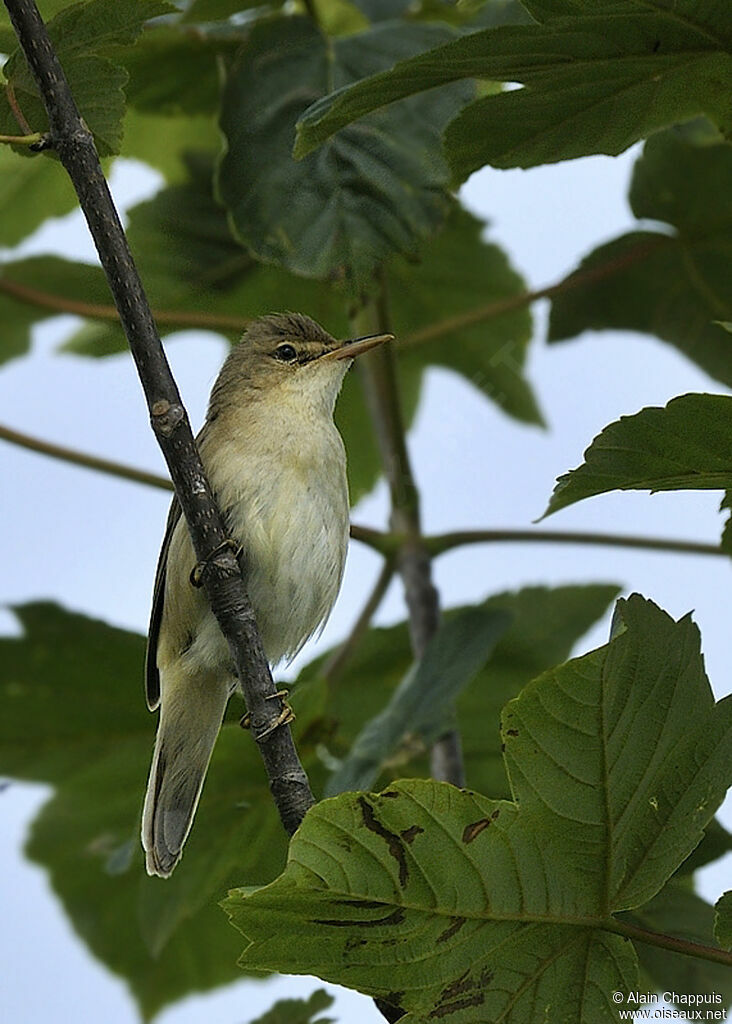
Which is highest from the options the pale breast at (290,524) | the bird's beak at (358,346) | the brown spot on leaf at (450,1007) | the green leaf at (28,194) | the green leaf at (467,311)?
the green leaf at (28,194)

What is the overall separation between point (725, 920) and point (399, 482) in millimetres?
1555

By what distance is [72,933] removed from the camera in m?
3.05

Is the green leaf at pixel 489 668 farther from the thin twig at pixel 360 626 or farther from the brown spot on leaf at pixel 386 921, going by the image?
the brown spot on leaf at pixel 386 921

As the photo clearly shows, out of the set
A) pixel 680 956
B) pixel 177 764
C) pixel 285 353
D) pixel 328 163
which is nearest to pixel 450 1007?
pixel 680 956

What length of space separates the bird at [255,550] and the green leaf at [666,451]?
3.91 ft

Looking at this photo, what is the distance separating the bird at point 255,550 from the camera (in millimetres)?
2822

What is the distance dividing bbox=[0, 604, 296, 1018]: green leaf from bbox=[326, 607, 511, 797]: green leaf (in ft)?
1.47

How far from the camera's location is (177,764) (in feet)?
9.29

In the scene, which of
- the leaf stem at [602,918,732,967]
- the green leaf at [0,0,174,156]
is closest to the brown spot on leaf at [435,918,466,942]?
the leaf stem at [602,918,732,967]

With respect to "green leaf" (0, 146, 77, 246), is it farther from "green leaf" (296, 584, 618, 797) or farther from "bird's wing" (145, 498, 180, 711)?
"green leaf" (296, 584, 618, 797)

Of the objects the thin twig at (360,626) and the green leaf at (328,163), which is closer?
the green leaf at (328,163)

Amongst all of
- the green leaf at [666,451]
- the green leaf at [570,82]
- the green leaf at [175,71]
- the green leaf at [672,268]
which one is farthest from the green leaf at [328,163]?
the green leaf at [666,451]

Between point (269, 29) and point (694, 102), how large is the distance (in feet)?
3.34

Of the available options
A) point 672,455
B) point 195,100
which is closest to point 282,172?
point 195,100
